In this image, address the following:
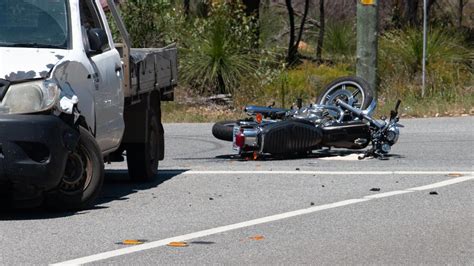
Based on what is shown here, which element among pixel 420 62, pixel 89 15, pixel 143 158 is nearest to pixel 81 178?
pixel 89 15

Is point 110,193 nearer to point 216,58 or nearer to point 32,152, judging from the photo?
point 32,152

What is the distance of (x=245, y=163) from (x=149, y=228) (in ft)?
14.2

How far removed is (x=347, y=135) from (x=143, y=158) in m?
2.66

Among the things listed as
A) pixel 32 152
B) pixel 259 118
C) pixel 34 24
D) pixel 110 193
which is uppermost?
pixel 34 24

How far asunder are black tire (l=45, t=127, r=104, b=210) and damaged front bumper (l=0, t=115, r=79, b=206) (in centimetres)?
33

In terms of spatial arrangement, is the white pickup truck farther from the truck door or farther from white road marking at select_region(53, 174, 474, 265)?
white road marking at select_region(53, 174, 474, 265)

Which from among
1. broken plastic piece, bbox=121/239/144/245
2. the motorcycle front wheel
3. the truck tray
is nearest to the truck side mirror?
the truck tray

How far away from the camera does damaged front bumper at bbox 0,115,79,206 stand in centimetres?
898

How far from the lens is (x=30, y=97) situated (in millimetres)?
9203

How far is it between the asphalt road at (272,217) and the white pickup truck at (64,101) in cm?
32

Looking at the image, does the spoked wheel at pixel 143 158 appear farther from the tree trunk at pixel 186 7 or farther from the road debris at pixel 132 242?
the tree trunk at pixel 186 7

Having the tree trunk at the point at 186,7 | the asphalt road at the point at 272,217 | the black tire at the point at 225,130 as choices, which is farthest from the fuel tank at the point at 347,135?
the tree trunk at the point at 186,7

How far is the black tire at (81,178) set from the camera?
9586 millimetres

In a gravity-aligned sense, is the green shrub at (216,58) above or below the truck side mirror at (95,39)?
below
